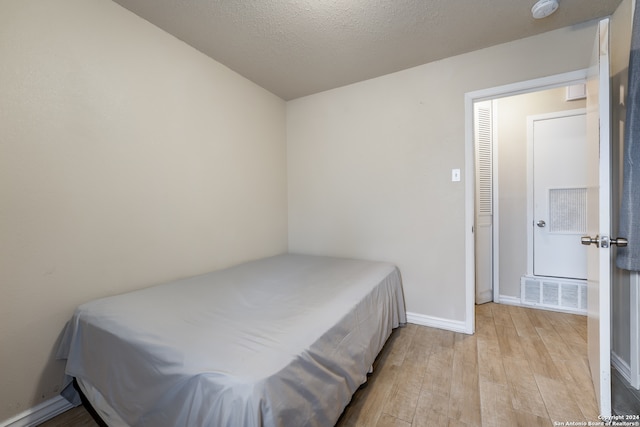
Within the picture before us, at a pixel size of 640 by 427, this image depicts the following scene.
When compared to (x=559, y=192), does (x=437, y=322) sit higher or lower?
lower

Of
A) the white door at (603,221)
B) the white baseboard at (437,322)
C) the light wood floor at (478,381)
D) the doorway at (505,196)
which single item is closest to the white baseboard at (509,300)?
the doorway at (505,196)

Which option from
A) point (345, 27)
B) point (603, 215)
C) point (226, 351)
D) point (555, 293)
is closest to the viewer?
point (226, 351)

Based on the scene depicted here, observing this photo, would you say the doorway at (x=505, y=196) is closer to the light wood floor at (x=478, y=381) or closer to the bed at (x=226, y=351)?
the light wood floor at (x=478, y=381)

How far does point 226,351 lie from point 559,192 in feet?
11.1

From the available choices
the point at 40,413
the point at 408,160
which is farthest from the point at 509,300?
the point at 40,413

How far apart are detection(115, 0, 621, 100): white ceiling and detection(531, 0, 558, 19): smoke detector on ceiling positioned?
38mm

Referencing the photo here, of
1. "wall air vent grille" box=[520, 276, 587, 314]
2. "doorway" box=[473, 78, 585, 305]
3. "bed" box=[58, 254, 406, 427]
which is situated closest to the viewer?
"bed" box=[58, 254, 406, 427]

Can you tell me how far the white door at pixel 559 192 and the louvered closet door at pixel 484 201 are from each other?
15.7 inches

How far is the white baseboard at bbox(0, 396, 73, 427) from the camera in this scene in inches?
48.9

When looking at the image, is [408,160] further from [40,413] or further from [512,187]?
[40,413]

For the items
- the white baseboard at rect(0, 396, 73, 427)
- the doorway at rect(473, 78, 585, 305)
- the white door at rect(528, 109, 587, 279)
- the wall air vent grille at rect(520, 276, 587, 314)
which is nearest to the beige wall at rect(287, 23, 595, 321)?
the doorway at rect(473, 78, 585, 305)

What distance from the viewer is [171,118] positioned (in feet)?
6.14

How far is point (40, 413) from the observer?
131 centimetres

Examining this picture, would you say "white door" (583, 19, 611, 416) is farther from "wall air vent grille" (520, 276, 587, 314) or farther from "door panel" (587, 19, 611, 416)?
"wall air vent grille" (520, 276, 587, 314)
